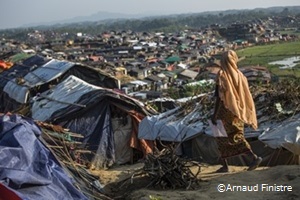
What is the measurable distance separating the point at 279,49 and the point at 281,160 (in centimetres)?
5919

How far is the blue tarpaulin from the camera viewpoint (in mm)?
3678

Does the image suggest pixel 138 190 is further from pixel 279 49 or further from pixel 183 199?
pixel 279 49

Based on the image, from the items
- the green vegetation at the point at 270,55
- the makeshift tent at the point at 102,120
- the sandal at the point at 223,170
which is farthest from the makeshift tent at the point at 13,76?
the green vegetation at the point at 270,55

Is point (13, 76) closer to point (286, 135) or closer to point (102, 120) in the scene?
point (102, 120)

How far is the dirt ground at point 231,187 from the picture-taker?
4.27 meters

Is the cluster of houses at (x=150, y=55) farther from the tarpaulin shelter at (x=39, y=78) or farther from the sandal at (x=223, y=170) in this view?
the sandal at (x=223, y=170)

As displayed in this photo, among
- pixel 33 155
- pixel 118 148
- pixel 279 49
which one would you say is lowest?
pixel 279 49

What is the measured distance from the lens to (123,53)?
63.6 meters

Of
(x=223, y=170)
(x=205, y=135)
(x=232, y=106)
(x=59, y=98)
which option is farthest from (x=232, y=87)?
(x=59, y=98)

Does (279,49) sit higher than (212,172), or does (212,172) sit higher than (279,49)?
(212,172)

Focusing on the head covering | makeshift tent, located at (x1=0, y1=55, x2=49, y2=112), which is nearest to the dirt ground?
the head covering

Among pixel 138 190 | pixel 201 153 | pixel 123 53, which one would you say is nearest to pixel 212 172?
pixel 138 190

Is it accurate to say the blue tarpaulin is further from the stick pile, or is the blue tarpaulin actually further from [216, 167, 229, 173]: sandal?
[216, 167, 229, 173]: sandal

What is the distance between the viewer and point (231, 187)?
4539 millimetres
